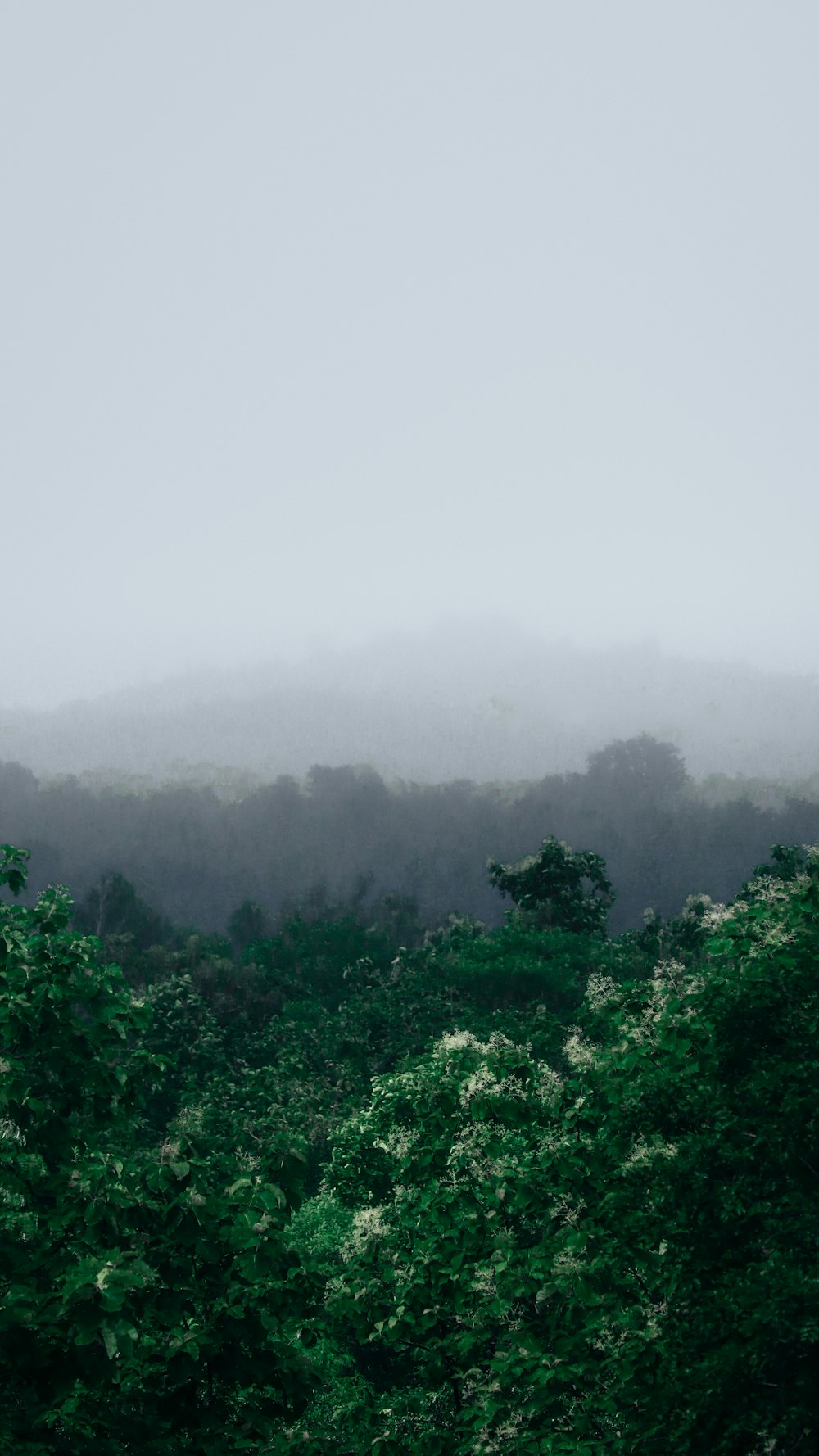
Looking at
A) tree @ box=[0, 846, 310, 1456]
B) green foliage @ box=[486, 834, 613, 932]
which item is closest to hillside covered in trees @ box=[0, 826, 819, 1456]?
tree @ box=[0, 846, 310, 1456]

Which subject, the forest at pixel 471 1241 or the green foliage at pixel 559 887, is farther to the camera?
the green foliage at pixel 559 887

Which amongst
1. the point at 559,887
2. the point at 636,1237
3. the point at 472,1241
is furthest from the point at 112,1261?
the point at 559,887

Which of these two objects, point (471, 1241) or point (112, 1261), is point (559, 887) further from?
point (112, 1261)

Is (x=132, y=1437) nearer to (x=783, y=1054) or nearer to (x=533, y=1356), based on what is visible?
(x=533, y=1356)

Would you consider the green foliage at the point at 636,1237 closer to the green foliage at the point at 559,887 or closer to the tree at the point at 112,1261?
the tree at the point at 112,1261

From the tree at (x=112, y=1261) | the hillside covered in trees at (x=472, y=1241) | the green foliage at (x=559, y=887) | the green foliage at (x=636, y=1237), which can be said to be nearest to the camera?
the tree at (x=112, y=1261)

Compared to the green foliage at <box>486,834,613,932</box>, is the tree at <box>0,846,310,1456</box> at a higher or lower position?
higher

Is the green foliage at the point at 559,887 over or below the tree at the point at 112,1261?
below

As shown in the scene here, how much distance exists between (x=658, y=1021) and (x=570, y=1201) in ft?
10.1

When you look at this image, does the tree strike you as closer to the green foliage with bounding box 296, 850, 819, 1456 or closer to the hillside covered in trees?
the hillside covered in trees

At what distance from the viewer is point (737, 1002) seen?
12.9m

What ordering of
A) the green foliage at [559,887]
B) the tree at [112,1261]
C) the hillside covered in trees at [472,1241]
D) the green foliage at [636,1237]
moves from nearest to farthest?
the tree at [112,1261] < the hillside covered in trees at [472,1241] < the green foliage at [636,1237] < the green foliage at [559,887]

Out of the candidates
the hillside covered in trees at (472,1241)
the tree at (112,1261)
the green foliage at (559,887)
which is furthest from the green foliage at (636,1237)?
the green foliage at (559,887)

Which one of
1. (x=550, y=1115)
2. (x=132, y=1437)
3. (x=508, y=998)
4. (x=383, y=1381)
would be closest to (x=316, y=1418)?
(x=383, y=1381)
